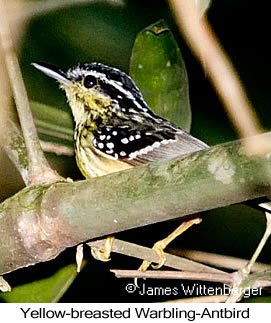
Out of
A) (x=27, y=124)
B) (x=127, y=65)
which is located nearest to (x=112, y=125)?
(x=127, y=65)

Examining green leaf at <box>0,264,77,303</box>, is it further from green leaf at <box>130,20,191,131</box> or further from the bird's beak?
the bird's beak

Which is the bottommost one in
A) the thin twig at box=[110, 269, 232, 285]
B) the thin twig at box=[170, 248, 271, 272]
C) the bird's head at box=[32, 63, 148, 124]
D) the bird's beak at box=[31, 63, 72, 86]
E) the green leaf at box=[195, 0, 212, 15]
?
the thin twig at box=[170, 248, 271, 272]

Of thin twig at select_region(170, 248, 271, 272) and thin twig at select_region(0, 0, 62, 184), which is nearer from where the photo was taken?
thin twig at select_region(0, 0, 62, 184)

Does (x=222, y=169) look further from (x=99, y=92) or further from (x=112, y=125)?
(x=99, y=92)

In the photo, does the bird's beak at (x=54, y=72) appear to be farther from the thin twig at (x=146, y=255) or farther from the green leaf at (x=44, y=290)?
the thin twig at (x=146, y=255)

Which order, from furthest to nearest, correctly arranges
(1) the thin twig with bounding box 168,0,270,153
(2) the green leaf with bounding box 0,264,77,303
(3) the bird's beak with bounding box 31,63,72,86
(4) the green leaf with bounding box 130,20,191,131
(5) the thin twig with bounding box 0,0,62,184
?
(3) the bird's beak with bounding box 31,63,72,86
(4) the green leaf with bounding box 130,20,191,131
(2) the green leaf with bounding box 0,264,77,303
(5) the thin twig with bounding box 0,0,62,184
(1) the thin twig with bounding box 168,0,270,153

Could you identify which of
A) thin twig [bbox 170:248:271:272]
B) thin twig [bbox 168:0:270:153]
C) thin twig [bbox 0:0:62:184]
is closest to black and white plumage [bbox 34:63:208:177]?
thin twig [bbox 170:248:271:272]
